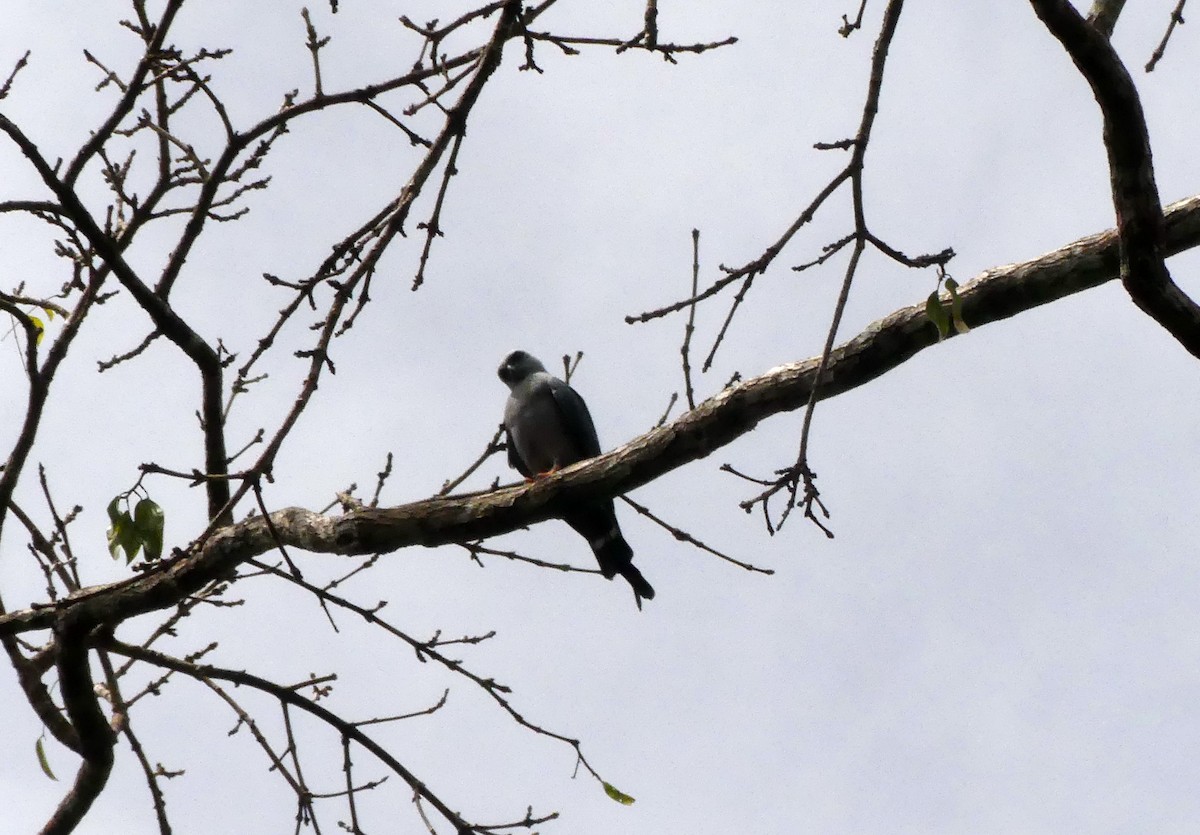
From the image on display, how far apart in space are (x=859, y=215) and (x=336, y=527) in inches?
79.5

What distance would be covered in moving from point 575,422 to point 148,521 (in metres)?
3.94

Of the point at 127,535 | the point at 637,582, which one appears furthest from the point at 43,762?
the point at 637,582

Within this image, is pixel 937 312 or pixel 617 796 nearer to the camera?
pixel 937 312

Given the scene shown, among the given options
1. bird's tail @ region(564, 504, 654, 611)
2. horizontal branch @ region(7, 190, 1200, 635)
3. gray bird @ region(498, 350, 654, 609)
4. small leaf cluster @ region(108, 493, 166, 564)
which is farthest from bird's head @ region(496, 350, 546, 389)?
small leaf cluster @ region(108, 493, 166, 564)

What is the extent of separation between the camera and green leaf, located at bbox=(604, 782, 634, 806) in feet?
13.4

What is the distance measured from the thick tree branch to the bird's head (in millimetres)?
4941

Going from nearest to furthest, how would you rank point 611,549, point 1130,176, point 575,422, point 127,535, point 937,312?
point 937,312, point 1130,176, point 127,535, point 611,549, point 575,422

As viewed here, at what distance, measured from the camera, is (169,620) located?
4523 mm

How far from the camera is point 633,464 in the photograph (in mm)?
3740

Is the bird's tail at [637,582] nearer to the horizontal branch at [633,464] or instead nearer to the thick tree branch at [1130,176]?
the horizontal branch at [633,464]

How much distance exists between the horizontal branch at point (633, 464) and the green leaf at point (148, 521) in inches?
6.5

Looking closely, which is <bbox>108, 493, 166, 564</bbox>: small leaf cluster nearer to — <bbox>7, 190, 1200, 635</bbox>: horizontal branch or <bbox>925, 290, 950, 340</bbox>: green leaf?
<bbox>7, 190, 1200, 635</bbox>: horizontal branch

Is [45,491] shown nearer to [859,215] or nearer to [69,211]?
[69,211]

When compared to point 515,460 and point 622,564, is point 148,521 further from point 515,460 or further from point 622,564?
point 515,460
